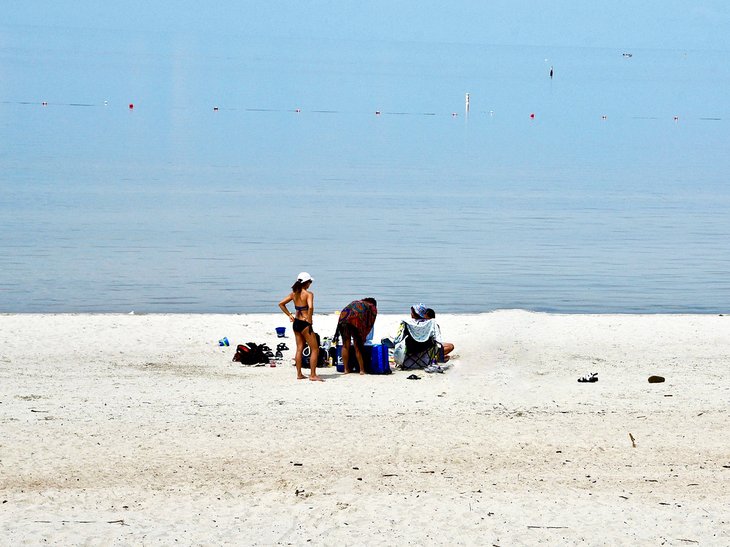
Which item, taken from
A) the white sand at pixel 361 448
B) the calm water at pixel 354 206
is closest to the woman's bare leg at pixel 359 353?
the white sand at pixel 361 448

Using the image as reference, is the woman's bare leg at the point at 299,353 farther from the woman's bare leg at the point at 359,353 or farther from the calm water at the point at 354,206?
the calm water at the point at 354,206

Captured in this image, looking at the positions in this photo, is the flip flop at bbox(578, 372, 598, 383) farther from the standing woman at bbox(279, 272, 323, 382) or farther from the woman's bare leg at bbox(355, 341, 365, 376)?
the standing woman at bbox(279, 272, 323, 382)

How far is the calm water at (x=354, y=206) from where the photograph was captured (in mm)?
24016

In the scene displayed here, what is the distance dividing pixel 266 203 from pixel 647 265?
14633 mm

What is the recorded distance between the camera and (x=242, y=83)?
117m

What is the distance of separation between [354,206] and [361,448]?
90.4 ft

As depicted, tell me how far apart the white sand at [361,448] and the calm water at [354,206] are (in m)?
6.92

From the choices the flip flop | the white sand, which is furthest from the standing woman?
the flip flop

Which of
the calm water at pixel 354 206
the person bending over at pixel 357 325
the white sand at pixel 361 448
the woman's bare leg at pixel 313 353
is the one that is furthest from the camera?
the calm water at pixel 354 206

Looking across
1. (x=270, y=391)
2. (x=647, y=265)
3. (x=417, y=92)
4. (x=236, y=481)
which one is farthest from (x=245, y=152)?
(x=417, y=92)

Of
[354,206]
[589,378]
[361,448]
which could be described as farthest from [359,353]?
[354,206]

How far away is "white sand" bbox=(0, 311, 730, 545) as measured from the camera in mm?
8781

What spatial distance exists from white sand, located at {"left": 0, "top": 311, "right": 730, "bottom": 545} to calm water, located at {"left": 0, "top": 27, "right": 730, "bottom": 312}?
692 cm

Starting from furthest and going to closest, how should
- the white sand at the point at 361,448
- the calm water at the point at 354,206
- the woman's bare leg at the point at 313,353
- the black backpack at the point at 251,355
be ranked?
Answer: the calm water at the point at 354,206
the black backpack at the point at 251,355
the woman's bare leg at the point at 313,353
the white sand at the point at 361,448
